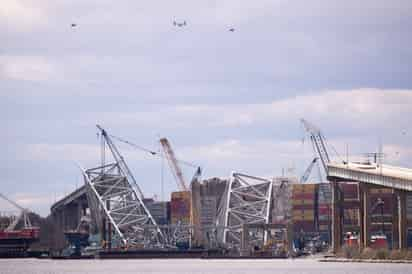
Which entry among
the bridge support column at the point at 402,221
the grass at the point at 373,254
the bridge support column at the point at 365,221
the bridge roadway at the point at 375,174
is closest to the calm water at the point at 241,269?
the grass at the point at 373,254

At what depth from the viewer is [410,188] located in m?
164

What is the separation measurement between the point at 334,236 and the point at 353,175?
12.1m

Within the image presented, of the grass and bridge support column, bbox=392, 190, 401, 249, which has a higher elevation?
bridge support column, bbox=392, 190, 401, 249

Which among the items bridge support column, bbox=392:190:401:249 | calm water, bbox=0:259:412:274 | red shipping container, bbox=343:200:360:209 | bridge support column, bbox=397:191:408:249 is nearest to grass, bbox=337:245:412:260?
bridge support column, bbox=397:191:408:249

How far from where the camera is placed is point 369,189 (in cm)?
18575

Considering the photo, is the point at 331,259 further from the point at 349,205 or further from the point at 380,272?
the point at 380,272

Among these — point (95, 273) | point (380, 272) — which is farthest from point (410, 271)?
point (95, 273)

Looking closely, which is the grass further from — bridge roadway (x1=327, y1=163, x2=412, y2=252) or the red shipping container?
the red shipping container

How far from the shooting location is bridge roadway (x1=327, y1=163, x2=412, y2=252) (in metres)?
169

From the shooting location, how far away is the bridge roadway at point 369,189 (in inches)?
6654

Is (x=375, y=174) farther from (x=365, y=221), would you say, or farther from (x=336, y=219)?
(x=336, y=219)

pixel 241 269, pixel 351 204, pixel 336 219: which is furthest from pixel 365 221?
pixel 241 269

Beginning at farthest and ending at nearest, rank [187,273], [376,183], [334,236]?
1. [334,236]
2. [376,183]
3. [187,273]

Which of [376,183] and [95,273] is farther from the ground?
[376,183]
